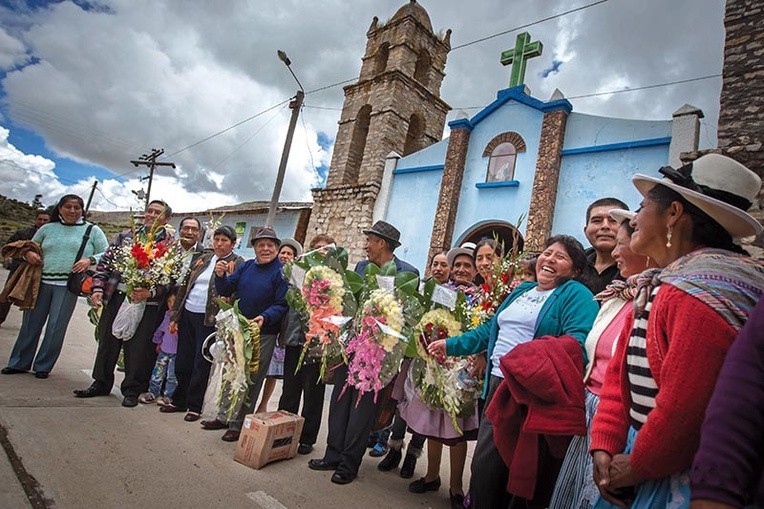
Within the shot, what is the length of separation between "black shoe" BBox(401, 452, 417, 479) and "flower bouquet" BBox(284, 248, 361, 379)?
41.8 inches

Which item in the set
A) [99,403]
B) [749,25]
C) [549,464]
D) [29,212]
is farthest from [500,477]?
[29,212]

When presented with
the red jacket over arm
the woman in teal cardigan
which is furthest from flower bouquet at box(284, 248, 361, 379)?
the red jacket over arm

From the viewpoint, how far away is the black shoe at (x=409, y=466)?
3.38 meters

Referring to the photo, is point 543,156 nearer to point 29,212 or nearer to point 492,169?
point 492,169

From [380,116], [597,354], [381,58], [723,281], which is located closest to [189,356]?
[597,354]

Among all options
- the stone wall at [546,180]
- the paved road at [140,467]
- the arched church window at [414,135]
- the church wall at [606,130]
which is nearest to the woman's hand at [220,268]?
the paved road at [140,467]

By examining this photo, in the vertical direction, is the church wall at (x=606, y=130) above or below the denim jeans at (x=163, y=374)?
above

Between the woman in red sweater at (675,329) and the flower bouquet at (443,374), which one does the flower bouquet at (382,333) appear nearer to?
the flower bouquet at (443,374)

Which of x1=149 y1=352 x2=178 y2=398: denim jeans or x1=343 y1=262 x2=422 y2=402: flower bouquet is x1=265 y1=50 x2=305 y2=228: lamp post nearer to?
x1=149 y1=352 x2=178 y2=398: denim jeans

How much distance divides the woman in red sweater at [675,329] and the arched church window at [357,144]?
12.0 meters

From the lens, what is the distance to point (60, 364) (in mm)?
4793

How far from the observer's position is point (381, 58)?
14148 millimetres

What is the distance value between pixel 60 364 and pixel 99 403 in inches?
63.7

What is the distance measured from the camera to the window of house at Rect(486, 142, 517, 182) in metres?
9.64
